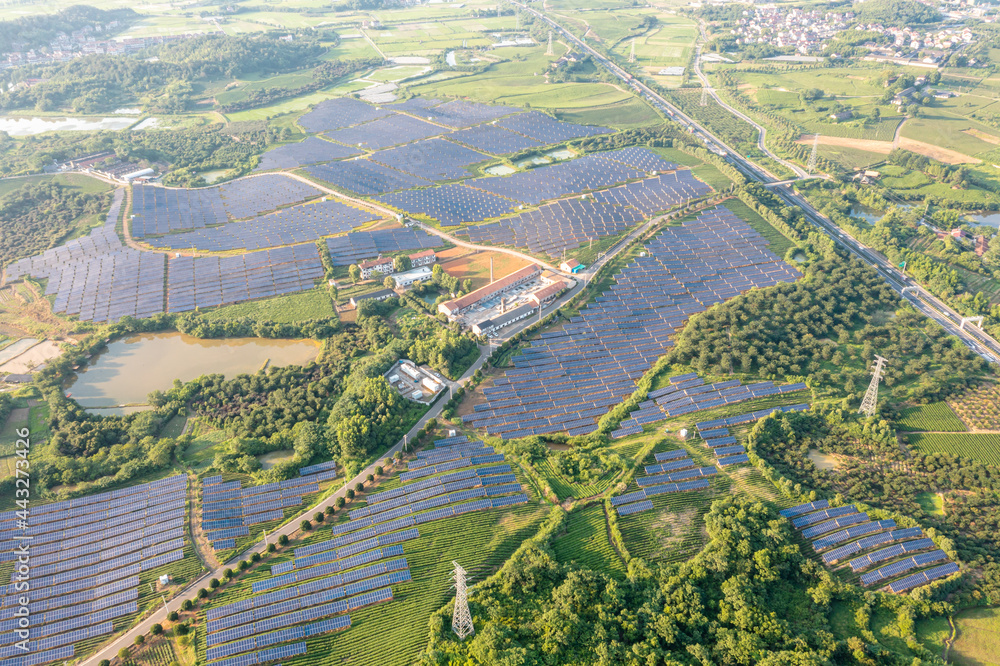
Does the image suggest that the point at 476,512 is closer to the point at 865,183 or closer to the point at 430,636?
the point at 430,636

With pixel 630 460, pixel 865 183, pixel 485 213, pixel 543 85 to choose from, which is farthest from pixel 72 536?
pixel 543 85

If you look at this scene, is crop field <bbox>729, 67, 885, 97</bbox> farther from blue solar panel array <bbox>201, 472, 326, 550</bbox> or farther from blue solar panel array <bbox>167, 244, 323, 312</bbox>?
blue solar panel array <bbox>201, 472, 326, 550</bbox>

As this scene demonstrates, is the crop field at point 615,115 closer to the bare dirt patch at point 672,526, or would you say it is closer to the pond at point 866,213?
the pond at point 866,213

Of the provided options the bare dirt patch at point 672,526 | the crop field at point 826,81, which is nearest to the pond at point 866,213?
the crop field at point 826,81

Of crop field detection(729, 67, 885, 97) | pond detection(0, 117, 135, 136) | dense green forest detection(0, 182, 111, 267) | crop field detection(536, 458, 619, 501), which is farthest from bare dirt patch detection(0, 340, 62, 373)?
crop field detection(729, 67, 885, 97)

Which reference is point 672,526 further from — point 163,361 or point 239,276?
point 239,276
